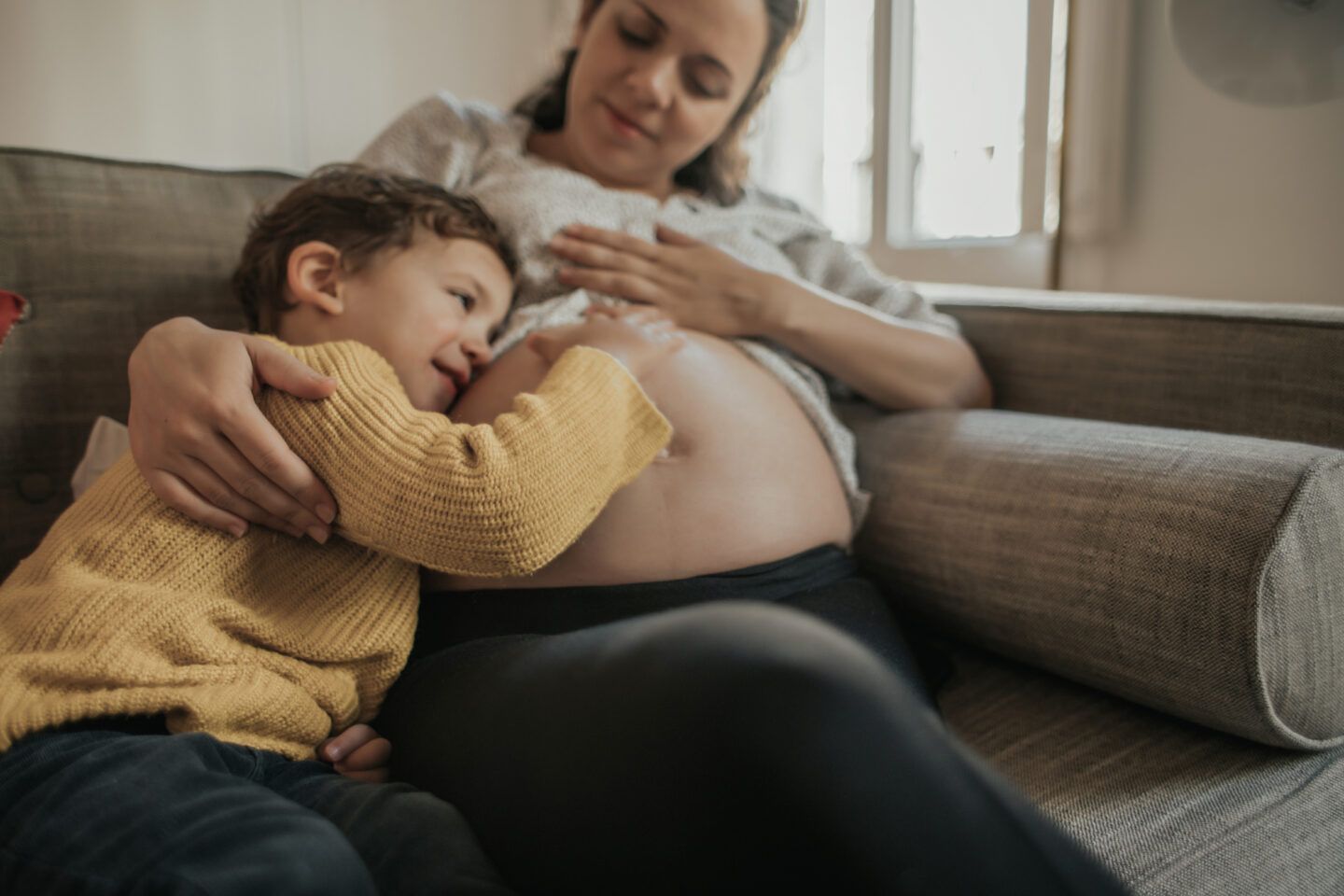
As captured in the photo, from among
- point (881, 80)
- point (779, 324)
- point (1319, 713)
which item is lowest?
point (1319, 713)

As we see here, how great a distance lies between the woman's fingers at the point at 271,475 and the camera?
27.2 inches

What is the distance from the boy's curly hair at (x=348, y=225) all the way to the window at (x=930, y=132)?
1465mm

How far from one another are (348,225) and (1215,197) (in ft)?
5.09

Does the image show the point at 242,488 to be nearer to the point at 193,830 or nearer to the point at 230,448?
the point at 230,448

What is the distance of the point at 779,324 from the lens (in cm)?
108

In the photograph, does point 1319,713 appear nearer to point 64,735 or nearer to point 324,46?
point 64,735

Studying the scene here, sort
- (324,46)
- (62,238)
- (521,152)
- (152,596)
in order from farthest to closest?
(324,46), (521,152), (62,238), (152,596)

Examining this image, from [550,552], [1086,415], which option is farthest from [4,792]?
[1086,415]

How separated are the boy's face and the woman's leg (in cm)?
44

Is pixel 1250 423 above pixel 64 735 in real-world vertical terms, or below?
above

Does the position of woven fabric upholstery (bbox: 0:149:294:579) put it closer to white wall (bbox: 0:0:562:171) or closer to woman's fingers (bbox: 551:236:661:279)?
woman's fingers (bbox: 551:236:661:279)

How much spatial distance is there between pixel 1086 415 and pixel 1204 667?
16.3 inches

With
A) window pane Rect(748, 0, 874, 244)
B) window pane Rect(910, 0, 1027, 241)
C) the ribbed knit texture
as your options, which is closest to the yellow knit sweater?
the ribbed knit texture

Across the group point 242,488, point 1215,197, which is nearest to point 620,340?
point 242,488
